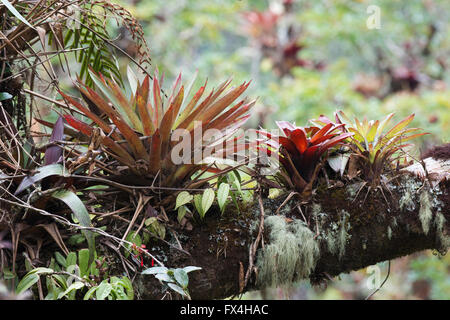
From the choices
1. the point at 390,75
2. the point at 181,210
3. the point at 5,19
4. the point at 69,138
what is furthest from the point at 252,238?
the point at 390,75

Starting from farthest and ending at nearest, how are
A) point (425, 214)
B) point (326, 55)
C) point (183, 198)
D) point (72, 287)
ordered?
point (326, 55)
point (425, 214)
point (183, 198)
point (72, 287)

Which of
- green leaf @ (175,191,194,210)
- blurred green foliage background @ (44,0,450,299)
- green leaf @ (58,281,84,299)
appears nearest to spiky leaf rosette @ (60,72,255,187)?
green leaf @ (175,191,194,210)

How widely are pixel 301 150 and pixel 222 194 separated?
1.07ft

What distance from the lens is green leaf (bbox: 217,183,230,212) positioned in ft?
4.40

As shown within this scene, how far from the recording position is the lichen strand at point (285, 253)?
1.37 meters

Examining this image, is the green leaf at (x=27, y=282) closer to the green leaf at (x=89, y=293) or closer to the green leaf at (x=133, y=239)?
the green leaf at (x=89, y=293)

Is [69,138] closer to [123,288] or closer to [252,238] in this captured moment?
[123,288]

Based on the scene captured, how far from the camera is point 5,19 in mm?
1412

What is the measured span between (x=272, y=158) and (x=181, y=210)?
36 cm

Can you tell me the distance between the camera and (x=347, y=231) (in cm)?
142

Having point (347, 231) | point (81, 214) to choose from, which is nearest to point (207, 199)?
point (81, 214)

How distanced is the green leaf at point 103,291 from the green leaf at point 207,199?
36cm

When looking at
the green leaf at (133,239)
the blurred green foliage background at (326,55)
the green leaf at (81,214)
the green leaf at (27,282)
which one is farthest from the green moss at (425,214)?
the blurred green foliage background at (326,55)

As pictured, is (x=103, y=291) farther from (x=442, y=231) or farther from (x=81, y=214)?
(x=442, y=231)
